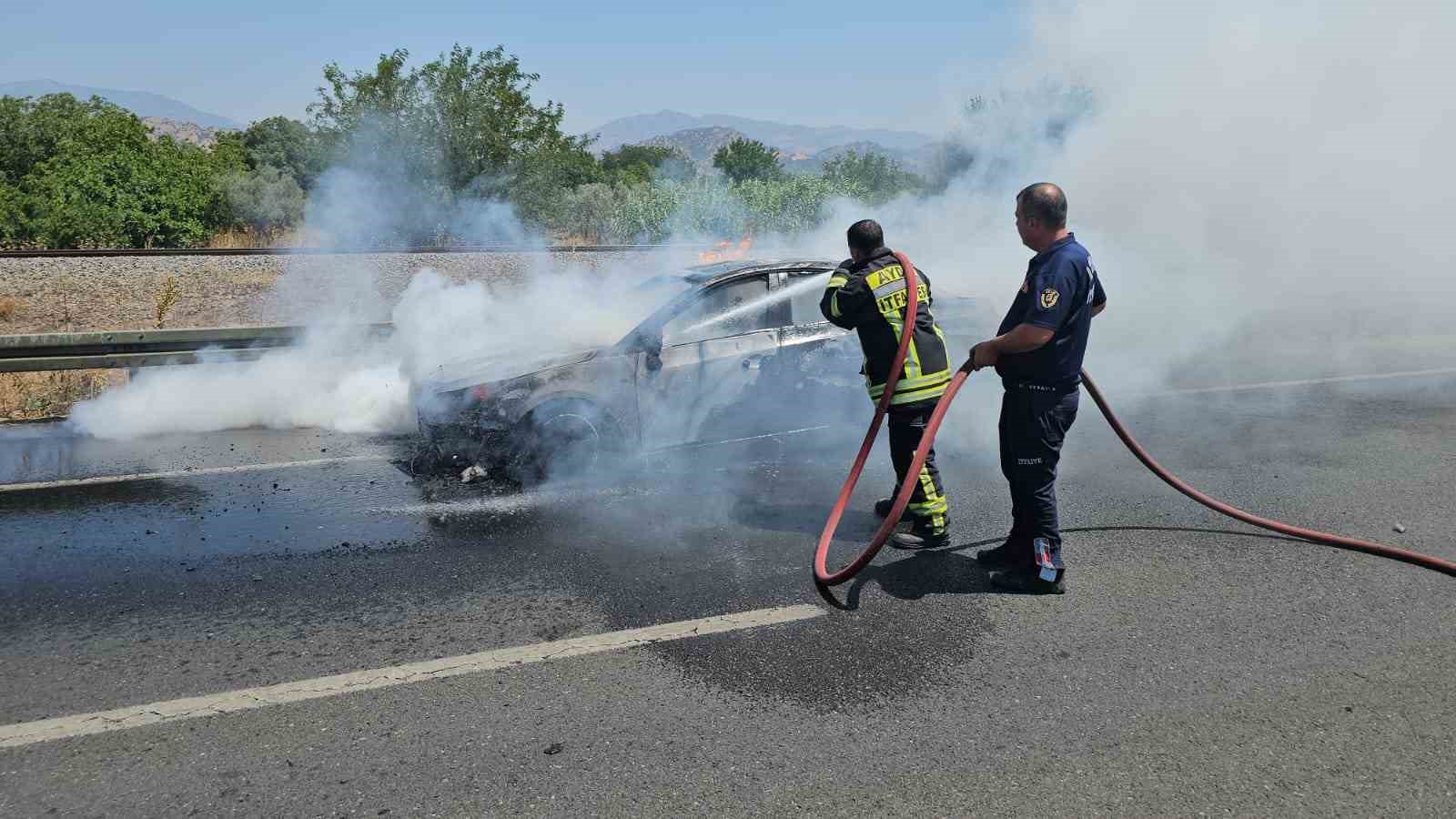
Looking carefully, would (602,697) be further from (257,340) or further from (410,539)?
(257,340)

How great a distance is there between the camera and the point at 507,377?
620 centimetres

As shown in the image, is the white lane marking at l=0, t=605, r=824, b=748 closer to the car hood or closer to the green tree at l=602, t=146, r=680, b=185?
the car hood

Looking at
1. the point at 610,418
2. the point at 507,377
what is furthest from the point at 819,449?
the point at 507,377

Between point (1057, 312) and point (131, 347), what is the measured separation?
27.8 ft

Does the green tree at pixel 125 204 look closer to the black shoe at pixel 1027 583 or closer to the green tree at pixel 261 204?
the green tree at pixel 261 204

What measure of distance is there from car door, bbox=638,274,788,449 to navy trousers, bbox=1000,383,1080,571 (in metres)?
2.54

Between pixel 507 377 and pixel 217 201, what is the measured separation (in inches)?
697

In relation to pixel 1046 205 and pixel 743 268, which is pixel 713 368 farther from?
pixel 1046 205

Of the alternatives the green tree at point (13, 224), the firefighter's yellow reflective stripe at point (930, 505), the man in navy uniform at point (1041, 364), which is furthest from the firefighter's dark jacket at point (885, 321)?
the green tree at point (13, 224)

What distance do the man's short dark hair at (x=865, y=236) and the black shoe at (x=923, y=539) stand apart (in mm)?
1484

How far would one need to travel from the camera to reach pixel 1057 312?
4.14 meters

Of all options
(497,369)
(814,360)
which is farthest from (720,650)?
(814,360)

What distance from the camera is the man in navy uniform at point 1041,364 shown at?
165 inches

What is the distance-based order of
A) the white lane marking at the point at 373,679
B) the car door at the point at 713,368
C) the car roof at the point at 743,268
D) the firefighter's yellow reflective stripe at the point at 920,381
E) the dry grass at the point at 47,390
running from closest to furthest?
the white lane marking at the point at 373,679, the firefighter's yellow reflective stripe at the point at 920,381, the car door at the point at 713,368, the car roof at the point at 743,268, the dry grass at the point at 47,390
